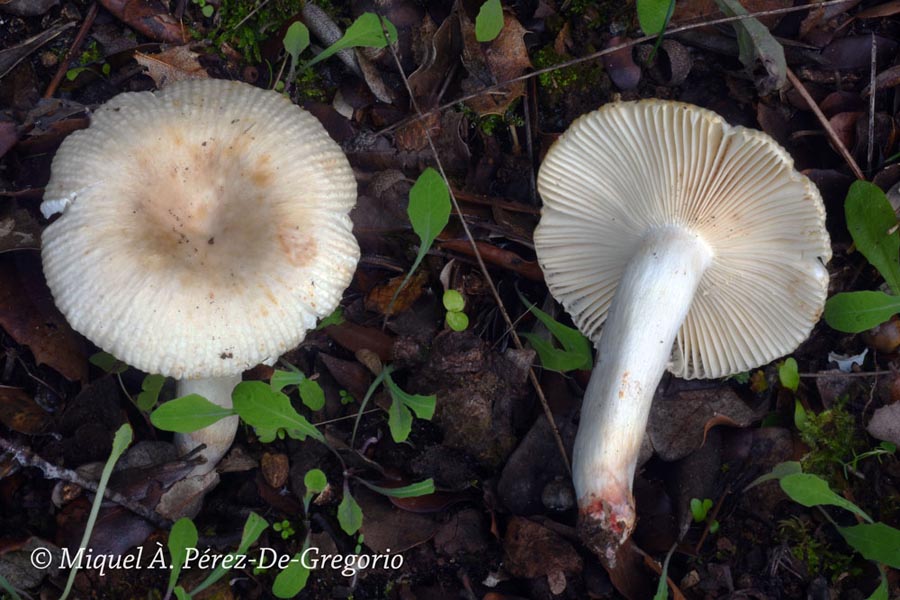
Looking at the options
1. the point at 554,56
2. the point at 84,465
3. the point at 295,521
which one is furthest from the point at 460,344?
the point at 84,465

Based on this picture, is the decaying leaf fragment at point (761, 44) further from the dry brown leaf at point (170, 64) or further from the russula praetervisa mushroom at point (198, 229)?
the dry brown leaf at point (170, 64)

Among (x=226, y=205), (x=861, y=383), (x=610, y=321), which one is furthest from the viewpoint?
(x=861, y=383)

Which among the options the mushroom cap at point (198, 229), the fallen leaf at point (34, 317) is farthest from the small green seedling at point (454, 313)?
the fallen leaf at point (34, 317)

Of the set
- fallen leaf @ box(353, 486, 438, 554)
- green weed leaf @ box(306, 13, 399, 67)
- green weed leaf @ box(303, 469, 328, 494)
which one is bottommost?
fallen leaf @ box(353, 486, 438, 554)

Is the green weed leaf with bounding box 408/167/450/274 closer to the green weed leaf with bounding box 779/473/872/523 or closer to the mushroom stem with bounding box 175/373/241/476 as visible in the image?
the mushroom stem with bounding box 175/373/241/476

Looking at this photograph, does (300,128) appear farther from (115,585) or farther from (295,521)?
(115,585)

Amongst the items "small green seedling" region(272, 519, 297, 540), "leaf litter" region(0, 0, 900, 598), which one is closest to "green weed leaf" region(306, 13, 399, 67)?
"leaf litter" region(0, 0, 900, 598)

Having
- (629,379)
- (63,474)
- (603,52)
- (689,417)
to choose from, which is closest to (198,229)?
(63,474)
